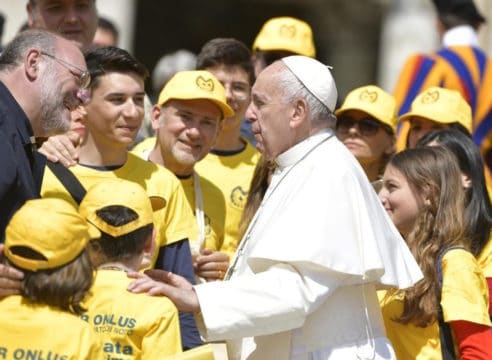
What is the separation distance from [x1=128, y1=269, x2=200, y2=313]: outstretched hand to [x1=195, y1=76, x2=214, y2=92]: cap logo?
1809mm

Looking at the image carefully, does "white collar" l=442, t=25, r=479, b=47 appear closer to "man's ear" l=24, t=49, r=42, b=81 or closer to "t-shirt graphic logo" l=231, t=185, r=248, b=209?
"t-shirt graphic logo" l=231, t=185, r=248, b=209

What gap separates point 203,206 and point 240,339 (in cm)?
152

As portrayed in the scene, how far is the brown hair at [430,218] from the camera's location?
617 centimetres

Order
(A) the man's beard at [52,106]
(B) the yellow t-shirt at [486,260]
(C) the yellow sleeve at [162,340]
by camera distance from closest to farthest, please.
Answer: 1. (C) the yellow sleeve at [162,340]
2. (A) the man's beard at [52,106]
3. (B) the yellow t-shirt at [486,260]

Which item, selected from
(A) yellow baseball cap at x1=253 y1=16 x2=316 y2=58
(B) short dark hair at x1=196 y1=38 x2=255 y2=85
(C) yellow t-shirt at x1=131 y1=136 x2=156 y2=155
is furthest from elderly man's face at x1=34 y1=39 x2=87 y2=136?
(A) yellow baseball cap at x1=253 y1=16 x2=316 y2=58

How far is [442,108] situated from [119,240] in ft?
9.98

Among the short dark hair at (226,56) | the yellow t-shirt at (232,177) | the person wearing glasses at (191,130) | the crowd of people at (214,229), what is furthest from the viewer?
the short dark hair at (226,56)

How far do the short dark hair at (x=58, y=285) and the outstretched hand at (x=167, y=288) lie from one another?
33cm

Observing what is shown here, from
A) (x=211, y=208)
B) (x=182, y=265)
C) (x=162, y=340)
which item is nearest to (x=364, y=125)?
(x=211, y=208)

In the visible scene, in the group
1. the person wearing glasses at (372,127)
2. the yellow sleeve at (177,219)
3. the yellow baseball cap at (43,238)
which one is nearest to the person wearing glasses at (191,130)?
the yellow sleeve at (177,219)

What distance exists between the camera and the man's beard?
231 inches

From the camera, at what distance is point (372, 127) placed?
26.5ft

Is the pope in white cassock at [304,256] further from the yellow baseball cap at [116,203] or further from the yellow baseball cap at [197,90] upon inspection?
the yellow baseball cap at [197,90]

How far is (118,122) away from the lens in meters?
6.76
